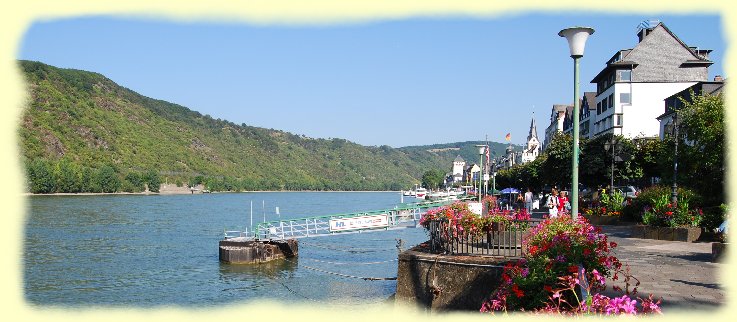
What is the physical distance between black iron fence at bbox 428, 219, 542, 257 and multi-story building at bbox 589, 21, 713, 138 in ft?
180

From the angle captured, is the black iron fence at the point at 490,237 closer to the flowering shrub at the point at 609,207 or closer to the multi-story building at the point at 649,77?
the flowering shrub at the point at 609,207

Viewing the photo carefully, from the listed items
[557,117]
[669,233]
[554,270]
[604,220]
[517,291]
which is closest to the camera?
[517,291]

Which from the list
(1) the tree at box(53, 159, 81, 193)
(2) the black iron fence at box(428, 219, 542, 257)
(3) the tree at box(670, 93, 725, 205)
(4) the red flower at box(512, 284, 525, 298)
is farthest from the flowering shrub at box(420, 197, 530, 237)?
(1) the tree at box(53, 159, 81, 193)

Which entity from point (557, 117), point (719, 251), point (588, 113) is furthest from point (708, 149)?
point (557, 117)

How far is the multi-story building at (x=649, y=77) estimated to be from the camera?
6581cm

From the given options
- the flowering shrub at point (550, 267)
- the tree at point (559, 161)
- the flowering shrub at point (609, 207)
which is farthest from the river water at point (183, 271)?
the flowering shrub at point (550, 267)

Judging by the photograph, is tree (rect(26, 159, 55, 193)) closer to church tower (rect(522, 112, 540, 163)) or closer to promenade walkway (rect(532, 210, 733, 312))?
church tower (rect(522, 112, 540, 163))

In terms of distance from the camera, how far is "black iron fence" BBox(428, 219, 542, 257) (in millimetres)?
14594

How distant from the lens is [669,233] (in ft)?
70.6

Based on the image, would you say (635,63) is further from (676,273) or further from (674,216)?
(676,273)

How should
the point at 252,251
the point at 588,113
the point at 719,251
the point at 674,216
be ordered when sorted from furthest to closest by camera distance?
the point at 588,113, the point at 252,251, the point at 674,216, the point at 719,251

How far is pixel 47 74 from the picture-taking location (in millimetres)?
164125

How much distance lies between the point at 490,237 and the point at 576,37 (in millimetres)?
5664

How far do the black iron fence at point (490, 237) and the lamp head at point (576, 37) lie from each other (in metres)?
4.04
